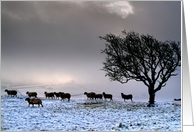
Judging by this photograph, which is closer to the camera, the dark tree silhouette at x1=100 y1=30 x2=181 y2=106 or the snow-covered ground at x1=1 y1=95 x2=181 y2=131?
the snow-covered ground at x1=1 y1=95 x2=181 y2=131

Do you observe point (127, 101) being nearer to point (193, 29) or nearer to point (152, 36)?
point (152, 36)

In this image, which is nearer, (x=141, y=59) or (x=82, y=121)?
(x=82, y=121)

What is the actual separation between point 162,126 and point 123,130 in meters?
1.86

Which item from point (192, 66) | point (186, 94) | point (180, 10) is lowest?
point (186, 94)

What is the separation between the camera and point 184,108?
27.6ft

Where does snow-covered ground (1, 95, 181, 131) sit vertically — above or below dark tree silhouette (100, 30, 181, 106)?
below

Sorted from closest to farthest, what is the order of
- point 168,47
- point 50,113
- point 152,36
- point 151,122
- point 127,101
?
point 151,122, point 50,113, point 152,36, point 168,47, point 127,101

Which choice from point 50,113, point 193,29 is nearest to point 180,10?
point 193,29

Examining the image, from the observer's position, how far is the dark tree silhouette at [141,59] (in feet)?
39.6

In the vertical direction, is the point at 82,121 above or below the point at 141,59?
below

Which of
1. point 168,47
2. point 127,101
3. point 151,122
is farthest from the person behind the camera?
point 127,101

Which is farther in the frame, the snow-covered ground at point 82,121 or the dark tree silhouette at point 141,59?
the dark tree silhouette at point 141,59

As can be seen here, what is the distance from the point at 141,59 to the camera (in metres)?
12.7

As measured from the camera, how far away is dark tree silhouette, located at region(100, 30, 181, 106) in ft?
39.6
